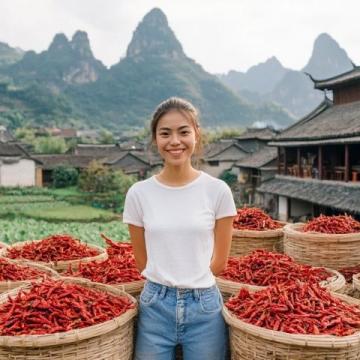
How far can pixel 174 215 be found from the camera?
294cm

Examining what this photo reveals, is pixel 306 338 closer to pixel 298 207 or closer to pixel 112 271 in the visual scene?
pixel 112 271

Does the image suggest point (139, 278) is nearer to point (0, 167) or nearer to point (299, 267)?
point (299, 267)

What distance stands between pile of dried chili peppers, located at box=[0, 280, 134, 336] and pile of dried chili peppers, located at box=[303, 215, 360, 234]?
2.69 meters

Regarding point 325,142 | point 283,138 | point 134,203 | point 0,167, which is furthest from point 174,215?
point 0,167

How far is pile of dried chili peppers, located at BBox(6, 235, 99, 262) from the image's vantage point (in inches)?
204

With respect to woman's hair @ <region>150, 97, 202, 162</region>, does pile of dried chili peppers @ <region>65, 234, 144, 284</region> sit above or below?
below

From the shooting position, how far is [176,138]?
2973 millimetres

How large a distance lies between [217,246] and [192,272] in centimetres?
27

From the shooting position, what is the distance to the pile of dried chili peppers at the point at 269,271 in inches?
155

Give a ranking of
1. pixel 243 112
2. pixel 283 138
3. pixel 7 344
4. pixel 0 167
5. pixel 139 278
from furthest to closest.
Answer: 1. pixel 243 112
2. pixel 0 167
3. pixel 283 138
4. pixel 139 278
5. pixel 7 344

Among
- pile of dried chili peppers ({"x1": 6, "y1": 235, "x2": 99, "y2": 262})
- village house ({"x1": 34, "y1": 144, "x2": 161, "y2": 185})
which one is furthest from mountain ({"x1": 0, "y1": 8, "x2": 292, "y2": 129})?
pile of dried chili peppers ({"x1": 6, "y1": 235, "x2": 99, "y2": 262})

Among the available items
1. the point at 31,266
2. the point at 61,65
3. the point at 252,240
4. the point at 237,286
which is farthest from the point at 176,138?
the point at 61,65

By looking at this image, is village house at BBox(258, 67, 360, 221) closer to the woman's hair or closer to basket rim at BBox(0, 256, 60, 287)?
basket rim at BBox(0, 256, 60, 287)

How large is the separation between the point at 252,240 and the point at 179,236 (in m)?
2.69
